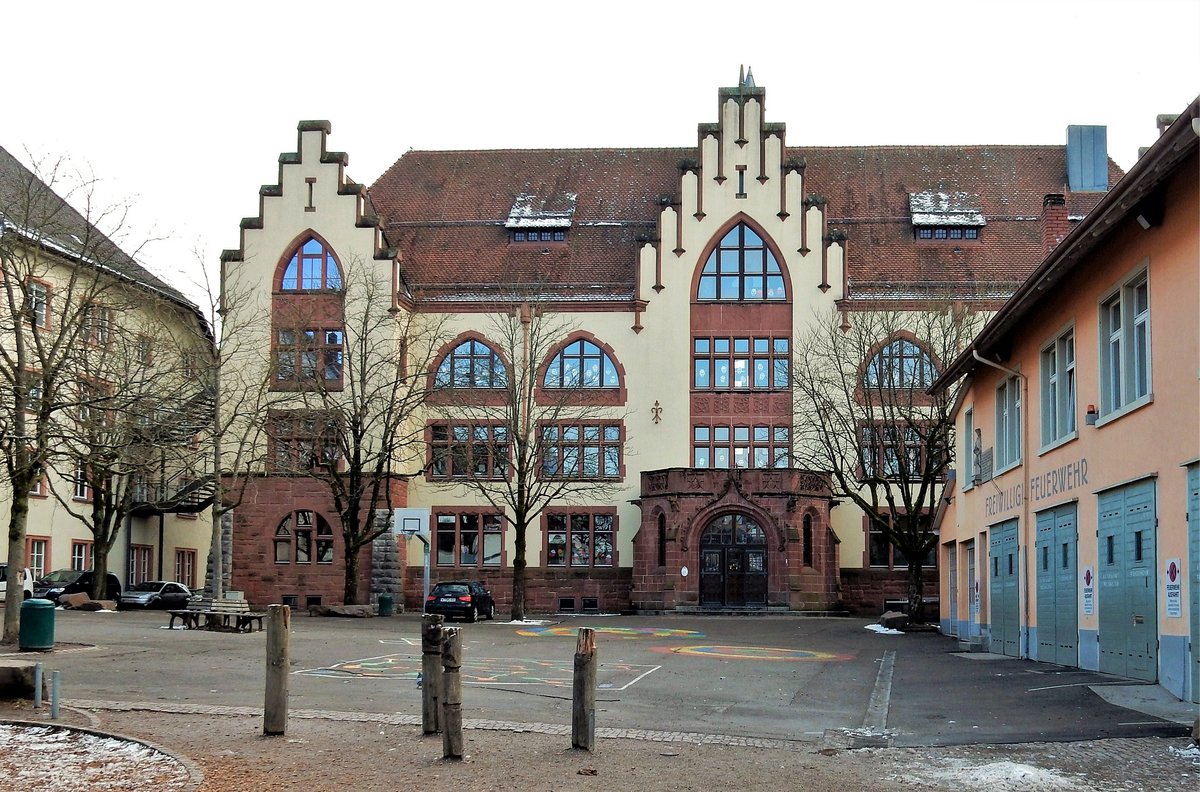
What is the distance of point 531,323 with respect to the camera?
53031 mm

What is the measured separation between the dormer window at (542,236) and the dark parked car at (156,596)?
1861 centimetres

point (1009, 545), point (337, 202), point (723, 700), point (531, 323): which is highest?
point (337, 202)

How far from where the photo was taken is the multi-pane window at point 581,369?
54125mm

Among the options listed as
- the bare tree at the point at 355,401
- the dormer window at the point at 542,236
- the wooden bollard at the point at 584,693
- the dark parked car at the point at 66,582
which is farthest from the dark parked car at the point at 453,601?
the wooden bollard at the point at 584,693

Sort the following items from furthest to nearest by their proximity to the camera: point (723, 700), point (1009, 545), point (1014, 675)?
point (1009, 545), point (1014, 675), point (723, 700)

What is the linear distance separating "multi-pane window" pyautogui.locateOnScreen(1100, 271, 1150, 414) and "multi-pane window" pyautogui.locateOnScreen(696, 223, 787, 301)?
34.7 meters

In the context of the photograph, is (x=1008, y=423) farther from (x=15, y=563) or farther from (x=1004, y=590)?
(x=15, y=563)

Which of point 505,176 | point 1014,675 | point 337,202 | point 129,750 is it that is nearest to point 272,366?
point 337,202

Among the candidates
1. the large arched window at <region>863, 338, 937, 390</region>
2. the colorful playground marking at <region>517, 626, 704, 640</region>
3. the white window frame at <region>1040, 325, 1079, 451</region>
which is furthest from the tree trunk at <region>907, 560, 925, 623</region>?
the white window frame at <region>1040, 325, 1079, 451</region>

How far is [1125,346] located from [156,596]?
38667 millimetres

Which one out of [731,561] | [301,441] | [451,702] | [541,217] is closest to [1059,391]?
[451,702]

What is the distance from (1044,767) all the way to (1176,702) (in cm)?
474

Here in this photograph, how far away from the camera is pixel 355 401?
4700 cm

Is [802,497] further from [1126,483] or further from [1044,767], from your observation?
[1044,767]
